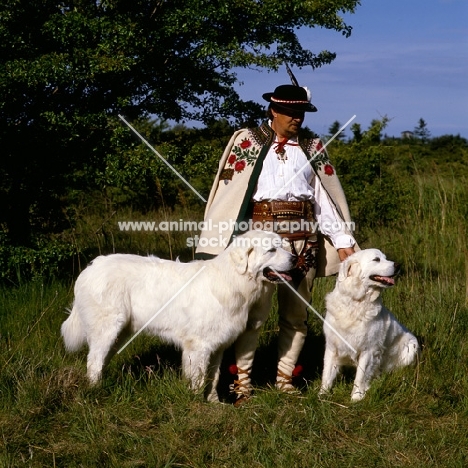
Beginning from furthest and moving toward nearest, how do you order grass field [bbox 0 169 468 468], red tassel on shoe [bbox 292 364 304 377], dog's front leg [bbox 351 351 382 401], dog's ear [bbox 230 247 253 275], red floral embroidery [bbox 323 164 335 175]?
red tassel on shoe [bbox 292 364 304 377] < red floral embroidery [bbox 323 164 335 175] < dog's front leg [bbox 351 351 382 401] < dog's ear [bbox 230 247 253 275] < grass field [bbox 0 169 468 468]

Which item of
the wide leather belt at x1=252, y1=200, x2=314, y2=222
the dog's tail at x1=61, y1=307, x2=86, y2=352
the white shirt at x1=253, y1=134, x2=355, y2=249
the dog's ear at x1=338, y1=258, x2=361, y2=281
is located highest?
the white shirt at x1=253, y1=134, x2=355, y2=249

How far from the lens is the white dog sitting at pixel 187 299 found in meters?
5.39

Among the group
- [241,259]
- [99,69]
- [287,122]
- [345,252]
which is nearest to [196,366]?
[241,259]

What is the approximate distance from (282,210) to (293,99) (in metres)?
0.86

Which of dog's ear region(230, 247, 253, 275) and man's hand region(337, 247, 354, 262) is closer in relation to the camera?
dog's ear region(230, 247, 253, 275)

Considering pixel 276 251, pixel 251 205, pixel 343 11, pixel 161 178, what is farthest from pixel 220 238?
pixel 343 11

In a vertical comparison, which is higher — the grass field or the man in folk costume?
the man in folk costume

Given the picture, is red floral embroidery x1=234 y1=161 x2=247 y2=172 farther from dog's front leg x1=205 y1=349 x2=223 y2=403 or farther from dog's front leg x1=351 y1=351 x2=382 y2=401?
dog's front leg x1=351 y1=351 x2=382 y2=401

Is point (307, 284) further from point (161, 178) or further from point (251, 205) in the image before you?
point (161, 178)

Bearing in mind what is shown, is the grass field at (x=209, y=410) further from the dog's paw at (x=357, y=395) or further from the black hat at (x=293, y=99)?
the black hat at (x=293, y=99)

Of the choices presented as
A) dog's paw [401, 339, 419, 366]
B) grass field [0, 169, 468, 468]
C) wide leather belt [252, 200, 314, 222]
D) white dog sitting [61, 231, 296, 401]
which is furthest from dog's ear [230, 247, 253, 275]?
dog's paw [401, 339, 419, 366]

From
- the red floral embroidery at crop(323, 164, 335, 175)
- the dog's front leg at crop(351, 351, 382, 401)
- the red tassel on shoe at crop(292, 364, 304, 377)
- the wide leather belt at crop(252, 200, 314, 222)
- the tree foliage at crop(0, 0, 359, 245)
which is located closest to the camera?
the dog's front leg at crop(351, 351, 382, 401)

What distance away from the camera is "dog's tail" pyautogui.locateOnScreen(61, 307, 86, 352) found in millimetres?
5777

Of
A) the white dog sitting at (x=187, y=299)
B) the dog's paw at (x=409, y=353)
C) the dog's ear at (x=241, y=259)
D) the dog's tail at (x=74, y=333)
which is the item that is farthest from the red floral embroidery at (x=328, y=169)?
the dog's tail at (x=74, y=333)
